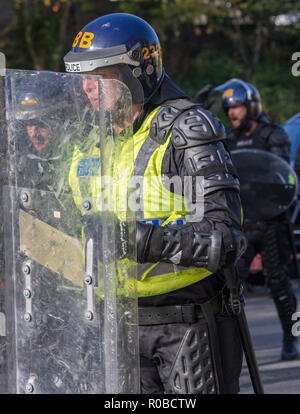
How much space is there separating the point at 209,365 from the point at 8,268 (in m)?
1.06

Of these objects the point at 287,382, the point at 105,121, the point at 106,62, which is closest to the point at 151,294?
the point at 106,62

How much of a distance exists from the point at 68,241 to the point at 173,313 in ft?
3.12

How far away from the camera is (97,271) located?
1910mm

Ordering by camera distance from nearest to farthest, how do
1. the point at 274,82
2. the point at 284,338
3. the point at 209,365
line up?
the point at 209,365 < the point at 284,338 < the point at 274,82

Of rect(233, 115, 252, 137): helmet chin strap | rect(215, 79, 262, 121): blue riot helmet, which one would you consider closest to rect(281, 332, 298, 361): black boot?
rect(233, 115, 252, 137): helmet chin strap

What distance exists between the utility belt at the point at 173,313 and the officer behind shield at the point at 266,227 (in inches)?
137

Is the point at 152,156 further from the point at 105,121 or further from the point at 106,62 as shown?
the point at 105,121

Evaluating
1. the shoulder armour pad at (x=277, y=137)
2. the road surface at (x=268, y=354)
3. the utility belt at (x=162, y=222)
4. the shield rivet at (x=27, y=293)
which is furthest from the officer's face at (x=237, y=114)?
the shield rivet at (x=27, y=293)

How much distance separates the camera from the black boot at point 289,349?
617cm

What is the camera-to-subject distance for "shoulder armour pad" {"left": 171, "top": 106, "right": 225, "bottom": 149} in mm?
2693

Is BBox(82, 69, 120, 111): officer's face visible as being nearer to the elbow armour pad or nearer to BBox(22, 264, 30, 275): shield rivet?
BBox(22, 264, 30, 275): shield rivet

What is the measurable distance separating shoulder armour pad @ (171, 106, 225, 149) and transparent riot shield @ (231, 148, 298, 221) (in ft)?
13.9

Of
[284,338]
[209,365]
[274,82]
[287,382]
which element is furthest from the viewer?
[274,82]

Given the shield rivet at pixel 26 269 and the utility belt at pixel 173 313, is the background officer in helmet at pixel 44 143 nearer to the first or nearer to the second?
the shield rivet at pixel 26 269
